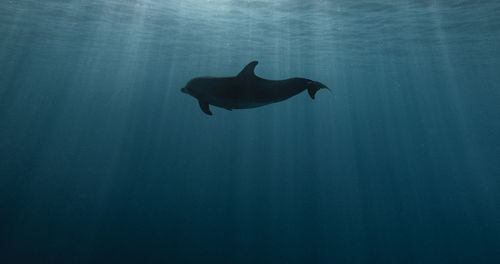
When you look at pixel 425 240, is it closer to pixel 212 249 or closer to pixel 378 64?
pixel 212 249

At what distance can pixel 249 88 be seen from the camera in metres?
5.54

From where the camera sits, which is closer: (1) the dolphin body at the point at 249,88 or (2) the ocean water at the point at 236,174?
(1) the dolphin body at the point at 249,88

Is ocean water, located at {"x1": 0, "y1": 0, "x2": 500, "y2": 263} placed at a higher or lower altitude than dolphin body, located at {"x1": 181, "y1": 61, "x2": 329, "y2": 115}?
lower

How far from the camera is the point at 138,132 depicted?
49.7 m

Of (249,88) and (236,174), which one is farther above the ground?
(249,88)

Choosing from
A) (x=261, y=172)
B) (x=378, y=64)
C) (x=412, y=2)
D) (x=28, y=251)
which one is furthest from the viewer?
(x=378, y=64)

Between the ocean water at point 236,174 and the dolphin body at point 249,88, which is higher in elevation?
the dolphin body at point 249,88

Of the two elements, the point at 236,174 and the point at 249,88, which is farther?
the point at 236,174

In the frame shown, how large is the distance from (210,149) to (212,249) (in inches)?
1074

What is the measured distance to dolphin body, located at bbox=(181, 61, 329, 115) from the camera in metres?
5.28

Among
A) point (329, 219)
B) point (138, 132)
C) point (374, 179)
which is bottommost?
point (138, 132)

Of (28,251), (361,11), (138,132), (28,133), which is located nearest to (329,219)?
(361,11)

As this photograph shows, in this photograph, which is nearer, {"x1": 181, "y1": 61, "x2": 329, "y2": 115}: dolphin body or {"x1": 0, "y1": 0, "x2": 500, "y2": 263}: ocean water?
{"x1": 181, "y1": 61, "x2": 329, "y2": 115}: dolphin body

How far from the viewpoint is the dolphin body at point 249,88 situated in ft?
17.3
